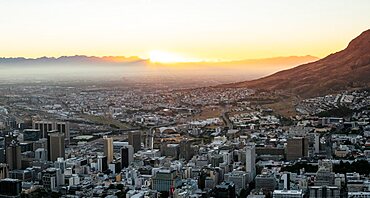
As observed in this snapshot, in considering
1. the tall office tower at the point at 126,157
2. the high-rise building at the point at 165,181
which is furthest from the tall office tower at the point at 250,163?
the tall office tower at the point at 126,157

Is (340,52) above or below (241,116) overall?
above

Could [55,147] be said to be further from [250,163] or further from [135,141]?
[250,163]

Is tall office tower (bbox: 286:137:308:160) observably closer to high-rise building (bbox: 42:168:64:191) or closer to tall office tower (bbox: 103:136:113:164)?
tall office tower (bbox: 103:136:113:164)

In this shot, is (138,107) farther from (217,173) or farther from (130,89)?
(217,173)

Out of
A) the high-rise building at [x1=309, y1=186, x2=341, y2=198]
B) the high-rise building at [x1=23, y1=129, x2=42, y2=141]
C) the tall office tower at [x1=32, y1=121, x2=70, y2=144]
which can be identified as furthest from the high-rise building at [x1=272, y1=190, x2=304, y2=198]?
the tall office tower at [x1=32, y1=121, x2=70, y2=144]

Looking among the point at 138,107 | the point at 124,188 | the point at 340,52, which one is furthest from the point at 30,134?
the point at 340,52

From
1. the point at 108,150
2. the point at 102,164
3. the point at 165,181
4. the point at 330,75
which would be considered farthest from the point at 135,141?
the point at 330,75

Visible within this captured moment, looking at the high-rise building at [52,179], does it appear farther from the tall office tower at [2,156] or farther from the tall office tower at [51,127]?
the tall office tower at [51,127]
